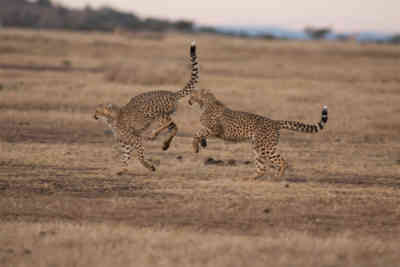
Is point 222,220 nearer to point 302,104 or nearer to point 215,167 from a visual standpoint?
point 215,167

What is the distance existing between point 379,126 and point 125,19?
3774 inches

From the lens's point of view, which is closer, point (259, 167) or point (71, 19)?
point (259, 167)

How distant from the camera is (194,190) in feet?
31.6

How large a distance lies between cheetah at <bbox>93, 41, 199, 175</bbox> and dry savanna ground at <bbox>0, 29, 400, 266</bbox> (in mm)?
381

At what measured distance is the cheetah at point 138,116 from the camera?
11.0 m

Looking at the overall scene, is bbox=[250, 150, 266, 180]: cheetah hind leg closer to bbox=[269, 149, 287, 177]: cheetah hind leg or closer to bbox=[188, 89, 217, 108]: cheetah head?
bbox=[269, 149, 287, 177]: cheetah hind leg

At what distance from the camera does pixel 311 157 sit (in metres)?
12.8

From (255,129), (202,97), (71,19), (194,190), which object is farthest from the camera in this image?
(71,19)

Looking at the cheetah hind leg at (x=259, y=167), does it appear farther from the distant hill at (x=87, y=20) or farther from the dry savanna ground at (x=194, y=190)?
the distant hill at (x=87, y=20)

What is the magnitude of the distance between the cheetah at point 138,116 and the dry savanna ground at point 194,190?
0.38 meters

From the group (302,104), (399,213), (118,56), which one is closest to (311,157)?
(399,213)

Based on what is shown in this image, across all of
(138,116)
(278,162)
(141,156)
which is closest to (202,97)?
(138,116)

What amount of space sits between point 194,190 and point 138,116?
7.15 ft

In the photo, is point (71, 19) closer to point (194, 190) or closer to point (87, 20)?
point (87, 20)
